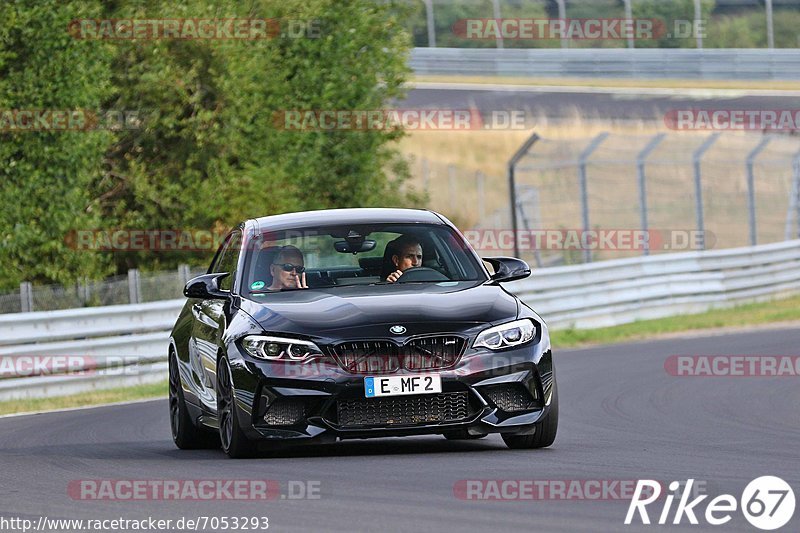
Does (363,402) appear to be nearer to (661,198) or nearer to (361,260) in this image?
(361,260)

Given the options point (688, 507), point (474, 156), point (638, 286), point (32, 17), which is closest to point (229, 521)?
point (688, 507)

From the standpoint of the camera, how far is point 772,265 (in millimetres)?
29219

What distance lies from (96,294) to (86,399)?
Result: 2.73 meters

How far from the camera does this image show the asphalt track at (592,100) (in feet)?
156

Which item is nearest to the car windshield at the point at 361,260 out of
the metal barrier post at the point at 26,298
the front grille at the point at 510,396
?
the front grille at the point at 510,396

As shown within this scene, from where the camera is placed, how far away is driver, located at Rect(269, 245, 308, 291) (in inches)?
413

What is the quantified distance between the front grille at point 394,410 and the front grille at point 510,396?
192mm

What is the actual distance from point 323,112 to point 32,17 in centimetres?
831

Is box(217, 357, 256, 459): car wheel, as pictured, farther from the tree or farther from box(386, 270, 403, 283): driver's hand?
the tree

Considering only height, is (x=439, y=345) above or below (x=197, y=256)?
above

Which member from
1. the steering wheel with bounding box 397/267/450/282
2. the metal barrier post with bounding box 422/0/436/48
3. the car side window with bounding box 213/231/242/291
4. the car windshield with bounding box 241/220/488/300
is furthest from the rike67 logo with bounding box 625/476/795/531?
the metal barrier post with bounding box 422/0/436/48

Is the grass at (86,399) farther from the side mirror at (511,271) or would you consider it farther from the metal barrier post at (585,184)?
the metal barrier post at (585,184)

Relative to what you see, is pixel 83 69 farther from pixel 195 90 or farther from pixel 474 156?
pixel 474 156

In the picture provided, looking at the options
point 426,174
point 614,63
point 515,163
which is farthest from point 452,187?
point 515,163
